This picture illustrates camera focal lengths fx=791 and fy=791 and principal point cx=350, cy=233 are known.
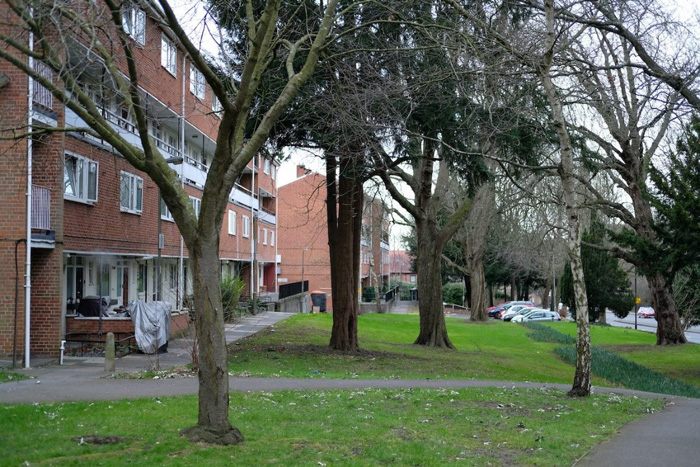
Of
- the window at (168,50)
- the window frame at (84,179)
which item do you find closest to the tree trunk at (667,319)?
the window at (168,50)

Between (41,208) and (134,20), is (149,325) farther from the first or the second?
(134,20)

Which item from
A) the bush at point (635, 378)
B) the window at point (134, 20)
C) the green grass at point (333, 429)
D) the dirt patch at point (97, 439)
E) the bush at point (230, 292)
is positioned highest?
the window at point (134, 20)

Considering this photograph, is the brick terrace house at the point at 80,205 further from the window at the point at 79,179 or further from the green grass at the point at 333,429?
the green grass at the point at 333,429

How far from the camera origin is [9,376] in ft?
49.8

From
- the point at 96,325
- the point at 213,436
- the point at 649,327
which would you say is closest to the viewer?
the point at 213,436

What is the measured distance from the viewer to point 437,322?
27.0 m

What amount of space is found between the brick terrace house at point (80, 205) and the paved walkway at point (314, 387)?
6.49 ft

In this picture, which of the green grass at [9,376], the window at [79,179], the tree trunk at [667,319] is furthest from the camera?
the tree trunk at [667,319]

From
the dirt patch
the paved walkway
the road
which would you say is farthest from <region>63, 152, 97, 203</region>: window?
the road

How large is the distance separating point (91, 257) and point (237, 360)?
24.7 ft

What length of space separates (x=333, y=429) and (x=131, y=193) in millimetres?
17827

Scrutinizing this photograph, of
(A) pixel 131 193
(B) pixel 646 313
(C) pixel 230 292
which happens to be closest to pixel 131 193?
(A) pixel 131 193

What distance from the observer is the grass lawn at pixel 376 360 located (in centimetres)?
1770

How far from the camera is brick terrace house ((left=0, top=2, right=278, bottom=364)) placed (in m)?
17.2
